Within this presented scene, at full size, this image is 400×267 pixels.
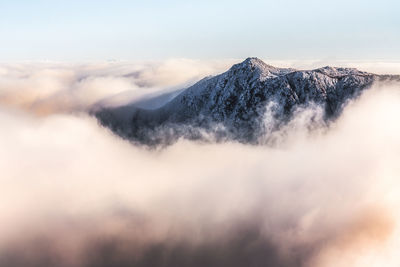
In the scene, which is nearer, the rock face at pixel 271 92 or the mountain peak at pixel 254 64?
the rock face at pixel 271 92

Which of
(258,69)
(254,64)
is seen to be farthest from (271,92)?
(254,64)

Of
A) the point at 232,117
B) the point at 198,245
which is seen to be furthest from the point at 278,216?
the point at 232,117

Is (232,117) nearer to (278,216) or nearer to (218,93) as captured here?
(218,93)

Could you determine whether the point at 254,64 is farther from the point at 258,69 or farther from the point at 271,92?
the point at 271,92

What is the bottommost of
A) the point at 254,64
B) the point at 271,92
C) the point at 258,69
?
the point at 271,92

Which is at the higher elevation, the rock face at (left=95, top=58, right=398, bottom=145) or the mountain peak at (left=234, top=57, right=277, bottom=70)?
the mountain peak at (left=234, top=57, right=277, bottom=70)

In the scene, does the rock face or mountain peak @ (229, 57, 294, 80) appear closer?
the rock face

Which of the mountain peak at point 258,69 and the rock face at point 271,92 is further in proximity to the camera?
the mountain peak at point 258,69

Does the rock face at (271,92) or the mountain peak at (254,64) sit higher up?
the mountain peak at (254,64)

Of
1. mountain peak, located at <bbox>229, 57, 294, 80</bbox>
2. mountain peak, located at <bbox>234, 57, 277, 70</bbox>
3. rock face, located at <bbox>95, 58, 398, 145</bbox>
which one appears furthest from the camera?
mountain peak, located at <bbox>234, 57, 277, 70</bbox>

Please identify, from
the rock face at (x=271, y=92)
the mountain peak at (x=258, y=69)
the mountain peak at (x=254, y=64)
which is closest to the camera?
the rock face at (x=271, y=92)

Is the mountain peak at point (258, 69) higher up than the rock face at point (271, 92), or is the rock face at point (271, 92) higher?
the mountain peak at point (258, 69)

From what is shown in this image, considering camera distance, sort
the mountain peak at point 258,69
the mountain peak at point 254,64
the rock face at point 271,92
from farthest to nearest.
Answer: the mountain peak at point 254,64
the mountain peak at point 258,69
the rock face at point 271,92

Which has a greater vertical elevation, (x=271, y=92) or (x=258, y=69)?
(x=258, y=69)
